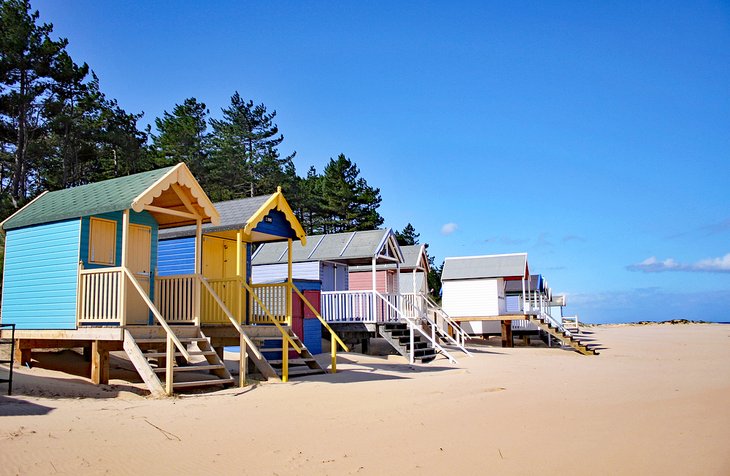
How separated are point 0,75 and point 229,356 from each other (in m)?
18.6

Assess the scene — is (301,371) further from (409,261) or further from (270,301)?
(409,261)

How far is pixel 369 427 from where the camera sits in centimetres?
898

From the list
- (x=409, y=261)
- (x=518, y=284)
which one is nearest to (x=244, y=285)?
(x=409, y=261)

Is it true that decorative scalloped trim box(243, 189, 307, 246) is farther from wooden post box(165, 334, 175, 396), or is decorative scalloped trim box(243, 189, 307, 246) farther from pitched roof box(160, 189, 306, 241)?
wooden post box(165, 334, 175, 396)

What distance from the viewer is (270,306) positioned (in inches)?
720

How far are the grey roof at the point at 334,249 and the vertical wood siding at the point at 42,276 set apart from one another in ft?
39.7

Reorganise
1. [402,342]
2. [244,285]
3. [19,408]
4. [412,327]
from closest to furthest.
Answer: [19,408], [244,285], [412,327], [402,342]

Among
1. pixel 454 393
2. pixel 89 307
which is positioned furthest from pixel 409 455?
pixel 89 307

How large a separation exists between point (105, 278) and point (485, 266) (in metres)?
26.0

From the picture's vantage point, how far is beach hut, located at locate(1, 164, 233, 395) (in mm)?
12875

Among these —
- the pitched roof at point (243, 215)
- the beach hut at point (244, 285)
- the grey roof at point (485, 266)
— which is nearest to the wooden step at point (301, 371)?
the beach hut at point (244, 285)

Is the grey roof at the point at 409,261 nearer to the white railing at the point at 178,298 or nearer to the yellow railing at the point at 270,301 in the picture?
the yellow railing at the point at 270,301

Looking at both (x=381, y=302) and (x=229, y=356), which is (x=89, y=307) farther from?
(x=381, y=302)

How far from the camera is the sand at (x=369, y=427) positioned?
6789mm
